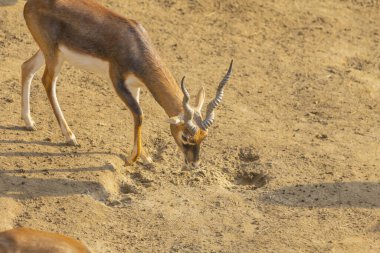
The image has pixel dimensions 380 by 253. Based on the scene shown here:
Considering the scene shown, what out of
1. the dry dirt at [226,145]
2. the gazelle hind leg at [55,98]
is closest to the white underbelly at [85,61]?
the gazelle hind leg at [55,98]

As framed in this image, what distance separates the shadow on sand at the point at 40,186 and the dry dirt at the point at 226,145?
2 cm

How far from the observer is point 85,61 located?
42.9 ft

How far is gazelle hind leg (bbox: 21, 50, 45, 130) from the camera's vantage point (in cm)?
1377

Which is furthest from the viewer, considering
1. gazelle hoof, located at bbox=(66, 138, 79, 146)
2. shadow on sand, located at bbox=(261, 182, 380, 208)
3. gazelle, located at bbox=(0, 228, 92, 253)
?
gazelle hoof, located at bbox=(66, 138, 79, 146)

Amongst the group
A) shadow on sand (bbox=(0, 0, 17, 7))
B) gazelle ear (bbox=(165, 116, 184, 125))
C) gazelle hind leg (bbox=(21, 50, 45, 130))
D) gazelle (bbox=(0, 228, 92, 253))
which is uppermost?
gazelle ear (bbox=(165, 116, 184, 125))

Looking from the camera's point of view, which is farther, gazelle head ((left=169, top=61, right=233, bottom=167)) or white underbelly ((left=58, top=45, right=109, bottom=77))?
white underbelly ((left=58, top=45, right=109, bottom=77))

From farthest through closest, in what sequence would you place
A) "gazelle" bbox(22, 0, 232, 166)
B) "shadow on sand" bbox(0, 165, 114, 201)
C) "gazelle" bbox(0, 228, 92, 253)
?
"gazelle" bbox(22, 0, 232, 166) < "shadow on sand" bbox(0, 165, 114, 201) < "gazelle" bbox(0, 228, 92, 253)

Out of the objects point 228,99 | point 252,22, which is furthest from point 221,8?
point 228,99

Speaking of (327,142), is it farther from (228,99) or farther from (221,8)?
(221,8)

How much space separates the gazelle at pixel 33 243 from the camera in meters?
9.76

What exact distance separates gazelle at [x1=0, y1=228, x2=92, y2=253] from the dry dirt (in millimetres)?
1590

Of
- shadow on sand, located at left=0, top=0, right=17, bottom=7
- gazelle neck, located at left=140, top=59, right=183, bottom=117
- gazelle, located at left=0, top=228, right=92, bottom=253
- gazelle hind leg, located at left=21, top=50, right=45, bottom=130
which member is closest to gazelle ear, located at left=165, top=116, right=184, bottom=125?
gazelle neck, located at left=140, top=59, right=183, bottom=117

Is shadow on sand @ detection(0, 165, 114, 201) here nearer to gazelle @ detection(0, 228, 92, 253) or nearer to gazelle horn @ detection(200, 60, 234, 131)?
gazelle horn @ detection(200, 60, 234, 131)

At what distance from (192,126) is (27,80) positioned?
2.69 meters
